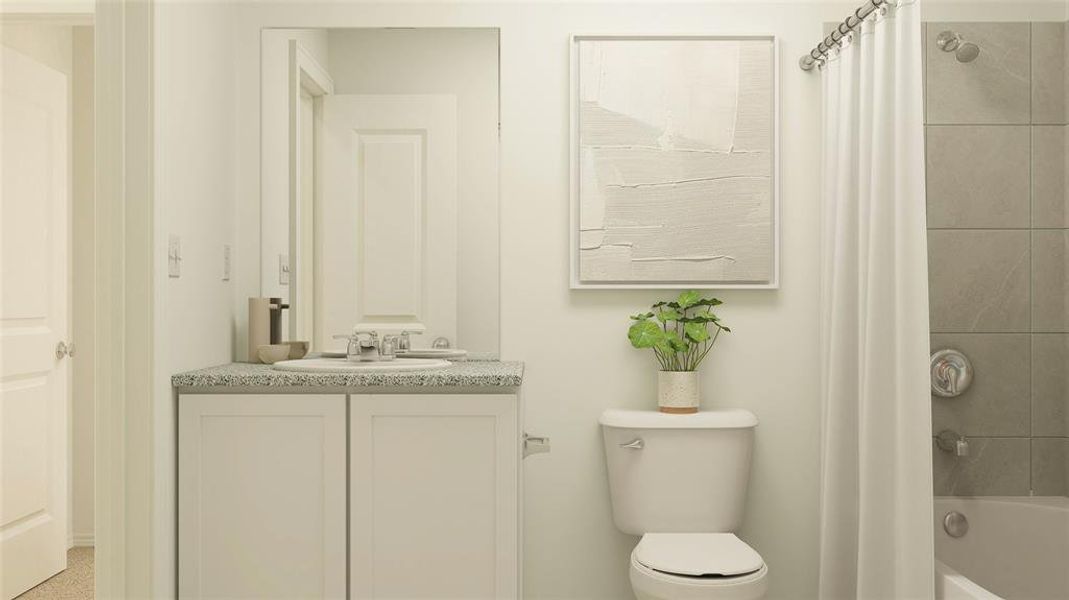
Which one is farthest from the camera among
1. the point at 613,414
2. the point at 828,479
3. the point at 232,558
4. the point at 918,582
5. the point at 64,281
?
the point at 64,281

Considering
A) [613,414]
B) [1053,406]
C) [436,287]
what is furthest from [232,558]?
[1053,406]

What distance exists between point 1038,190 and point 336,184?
2.19 m

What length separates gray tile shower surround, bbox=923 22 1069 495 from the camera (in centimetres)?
259

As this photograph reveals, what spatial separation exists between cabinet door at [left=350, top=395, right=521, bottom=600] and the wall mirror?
0.58 metres

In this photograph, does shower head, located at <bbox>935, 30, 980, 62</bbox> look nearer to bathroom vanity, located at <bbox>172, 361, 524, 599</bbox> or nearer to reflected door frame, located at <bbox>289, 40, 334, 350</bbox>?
bathroom vanity, located at <bbox>172, 361, 524, 599</bbox>

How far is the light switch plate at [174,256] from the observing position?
2.01 metres

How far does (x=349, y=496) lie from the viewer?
2029 millimetres

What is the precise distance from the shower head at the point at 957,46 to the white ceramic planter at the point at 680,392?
1.28m

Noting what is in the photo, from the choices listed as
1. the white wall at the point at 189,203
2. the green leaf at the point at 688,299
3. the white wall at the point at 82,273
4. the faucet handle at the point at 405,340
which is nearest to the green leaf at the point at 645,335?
the green leaf at the point at 688,299

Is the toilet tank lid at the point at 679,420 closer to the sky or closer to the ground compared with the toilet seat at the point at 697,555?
closer to the sky

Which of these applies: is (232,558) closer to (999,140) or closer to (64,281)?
(64,281)

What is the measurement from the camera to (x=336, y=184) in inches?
102

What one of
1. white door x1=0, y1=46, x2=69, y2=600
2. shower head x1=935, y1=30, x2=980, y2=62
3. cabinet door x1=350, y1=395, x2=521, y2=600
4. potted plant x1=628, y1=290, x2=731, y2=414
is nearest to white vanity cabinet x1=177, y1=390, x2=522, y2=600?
cabinet door x1=350, y1=395, x2=521, y2=600

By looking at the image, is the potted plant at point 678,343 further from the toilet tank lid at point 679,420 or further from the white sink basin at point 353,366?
the white sink basin at point 353,366
